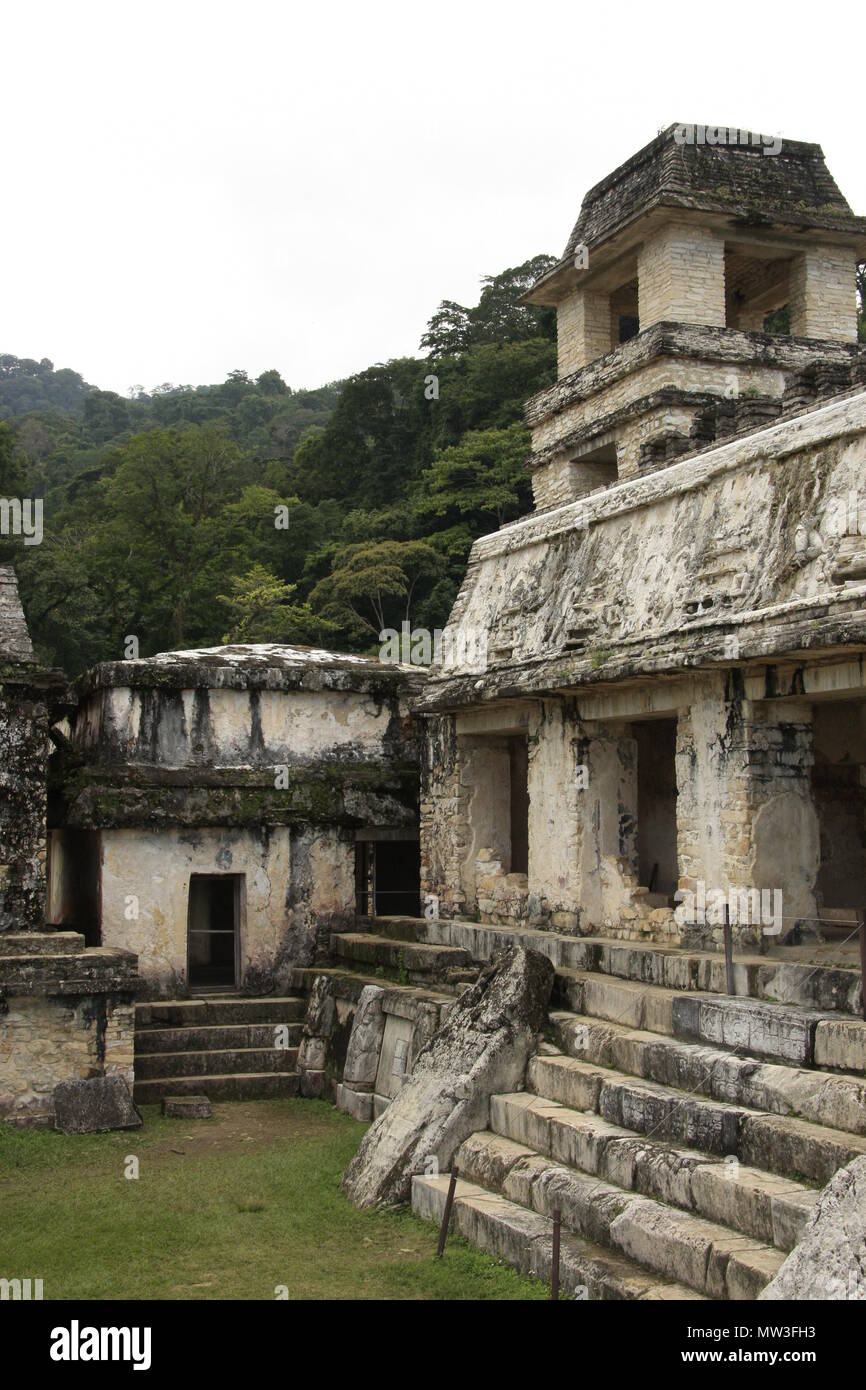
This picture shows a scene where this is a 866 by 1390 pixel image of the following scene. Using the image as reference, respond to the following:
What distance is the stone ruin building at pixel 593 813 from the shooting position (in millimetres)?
7930

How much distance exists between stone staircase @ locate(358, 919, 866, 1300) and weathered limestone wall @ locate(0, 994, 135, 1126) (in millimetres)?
3668

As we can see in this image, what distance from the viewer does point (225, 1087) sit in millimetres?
13141

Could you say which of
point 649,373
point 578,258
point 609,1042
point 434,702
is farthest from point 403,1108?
point 578,258

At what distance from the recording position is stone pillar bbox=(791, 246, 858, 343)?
17609 millimetres

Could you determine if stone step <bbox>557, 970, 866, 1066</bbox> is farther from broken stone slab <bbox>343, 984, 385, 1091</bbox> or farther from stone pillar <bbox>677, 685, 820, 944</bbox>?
broken stone slab <bbox>343, 984, 385, 1091</bbox>

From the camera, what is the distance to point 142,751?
14.7m

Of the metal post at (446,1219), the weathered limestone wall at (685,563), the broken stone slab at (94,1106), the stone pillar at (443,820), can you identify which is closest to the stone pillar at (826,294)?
the weathered limestone wall at (685,563)

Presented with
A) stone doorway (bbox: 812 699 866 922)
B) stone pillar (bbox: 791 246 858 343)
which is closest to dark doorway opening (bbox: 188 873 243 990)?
stone doorway (bbox: 812 699 866 922)

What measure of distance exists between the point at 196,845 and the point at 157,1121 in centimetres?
319

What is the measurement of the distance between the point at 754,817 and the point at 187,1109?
19.3 ft

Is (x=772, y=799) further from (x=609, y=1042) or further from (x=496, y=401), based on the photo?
(x=496, y=401)

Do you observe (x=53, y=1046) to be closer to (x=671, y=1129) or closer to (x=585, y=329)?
(x=671, y=1129)

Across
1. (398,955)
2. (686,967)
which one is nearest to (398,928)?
(398,955)

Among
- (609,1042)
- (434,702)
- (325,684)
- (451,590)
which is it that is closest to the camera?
(609,1042)
